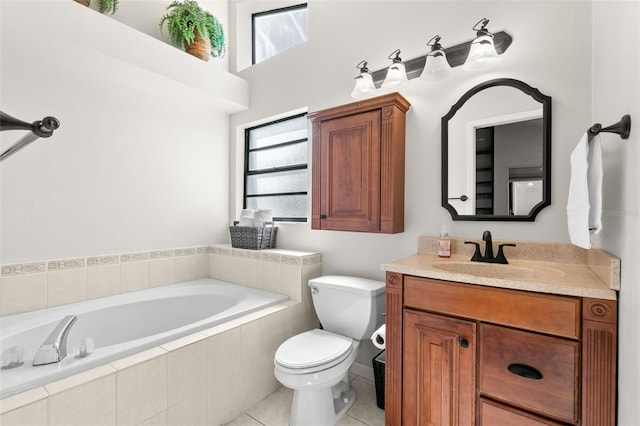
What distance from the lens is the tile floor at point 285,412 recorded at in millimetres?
1724

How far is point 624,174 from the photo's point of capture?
3.17 ft

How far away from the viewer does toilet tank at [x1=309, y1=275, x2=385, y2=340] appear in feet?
5.93

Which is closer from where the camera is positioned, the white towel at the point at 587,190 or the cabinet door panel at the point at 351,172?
the white towel at the point at 587,190

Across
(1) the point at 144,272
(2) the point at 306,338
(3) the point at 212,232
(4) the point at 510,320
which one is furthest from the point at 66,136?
(4) the point at 510,320

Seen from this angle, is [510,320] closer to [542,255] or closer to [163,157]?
[542,255]

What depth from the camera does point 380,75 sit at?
2.06m

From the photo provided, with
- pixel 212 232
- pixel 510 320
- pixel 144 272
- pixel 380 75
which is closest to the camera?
pixel 510 320

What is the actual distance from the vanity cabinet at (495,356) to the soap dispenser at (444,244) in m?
0.41

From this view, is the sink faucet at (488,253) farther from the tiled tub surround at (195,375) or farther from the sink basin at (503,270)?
the tiled tub surround at (195,375)

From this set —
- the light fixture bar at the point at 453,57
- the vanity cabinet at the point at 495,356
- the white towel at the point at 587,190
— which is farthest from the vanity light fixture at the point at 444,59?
the vanity cabinet at the point at 495,356

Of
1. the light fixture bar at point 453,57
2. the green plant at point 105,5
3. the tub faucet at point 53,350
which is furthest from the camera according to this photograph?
the green plant at point 105,5

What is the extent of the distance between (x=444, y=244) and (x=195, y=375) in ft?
5.10

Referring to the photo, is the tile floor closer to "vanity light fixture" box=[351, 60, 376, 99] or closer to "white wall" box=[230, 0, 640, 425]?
"white wall" box=[230, 0, 640, 425]

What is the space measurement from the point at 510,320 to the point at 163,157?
2.75m
